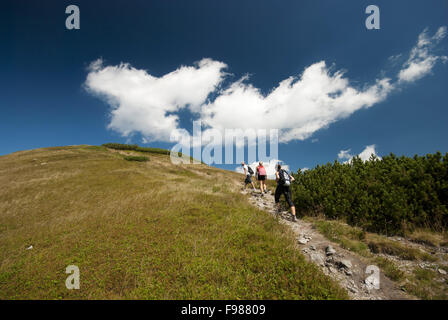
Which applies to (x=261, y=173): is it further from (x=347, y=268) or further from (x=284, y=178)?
(x=347, y=268)

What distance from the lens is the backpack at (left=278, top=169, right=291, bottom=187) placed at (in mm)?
9406

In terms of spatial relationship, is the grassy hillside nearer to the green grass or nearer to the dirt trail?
the dirt trail

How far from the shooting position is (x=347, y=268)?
489cm

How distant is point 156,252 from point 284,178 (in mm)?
7182

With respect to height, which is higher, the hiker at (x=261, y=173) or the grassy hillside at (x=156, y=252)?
the hiker at (x=261, y=173)

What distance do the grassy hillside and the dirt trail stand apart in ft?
1.89

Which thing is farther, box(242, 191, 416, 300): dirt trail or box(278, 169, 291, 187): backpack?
box(278, 169, 291, 187): backpack

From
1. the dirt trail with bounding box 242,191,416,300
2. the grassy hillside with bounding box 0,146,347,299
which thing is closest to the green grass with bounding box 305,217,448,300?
the dirt trail with bounding box 242,191,416,300

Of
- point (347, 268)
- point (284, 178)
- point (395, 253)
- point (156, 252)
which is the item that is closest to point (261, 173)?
point (284, 178)

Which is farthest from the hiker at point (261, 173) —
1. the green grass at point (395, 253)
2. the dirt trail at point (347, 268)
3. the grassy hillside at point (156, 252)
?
the dirt trail at point (347, 268)

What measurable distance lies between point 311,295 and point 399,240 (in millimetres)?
5307

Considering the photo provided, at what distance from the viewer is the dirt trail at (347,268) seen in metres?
4.12

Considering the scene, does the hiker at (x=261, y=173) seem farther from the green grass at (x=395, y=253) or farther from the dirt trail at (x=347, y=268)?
the dirt trail at (x=347, y=268)

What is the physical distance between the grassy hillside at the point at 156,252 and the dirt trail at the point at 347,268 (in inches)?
22.7
